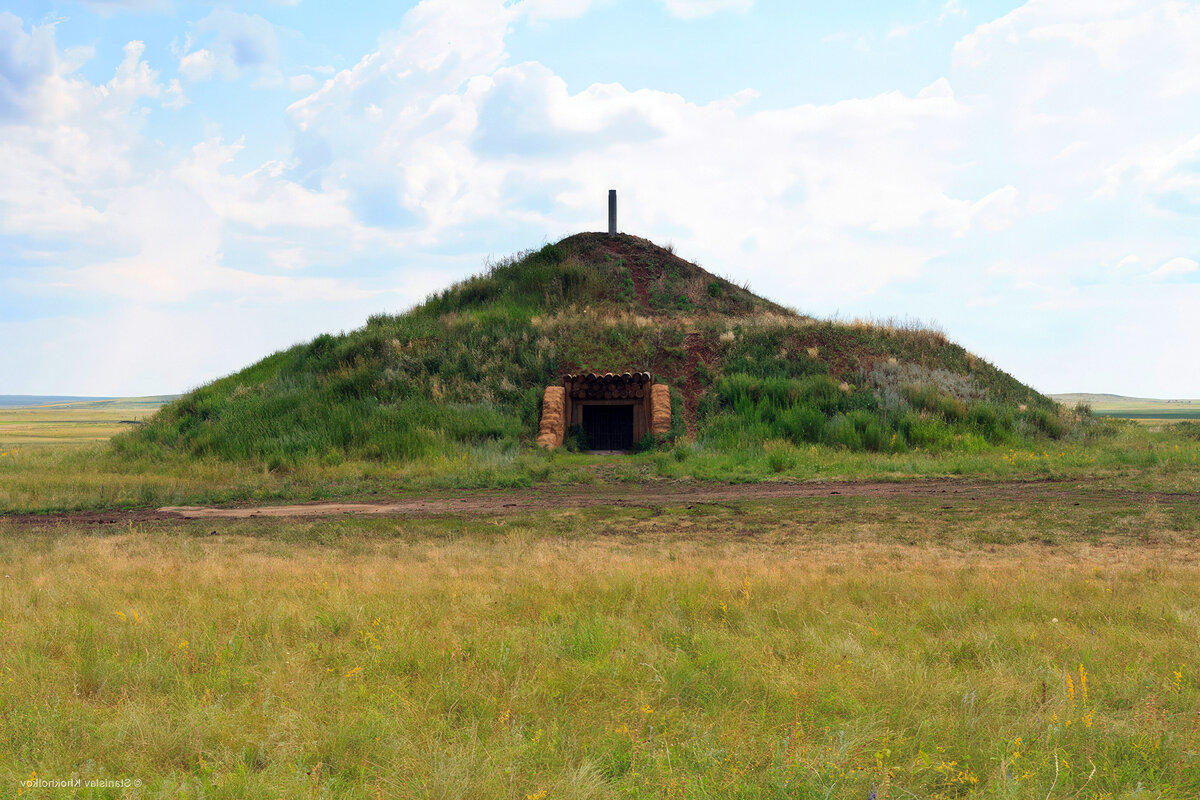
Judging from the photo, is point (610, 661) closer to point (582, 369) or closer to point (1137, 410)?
point (582, 369)

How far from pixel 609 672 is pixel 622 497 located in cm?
850

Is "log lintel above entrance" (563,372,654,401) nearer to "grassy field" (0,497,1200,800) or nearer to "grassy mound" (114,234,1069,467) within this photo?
"grassy mound" (114,234,1069,467)

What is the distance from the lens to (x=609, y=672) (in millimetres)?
4695

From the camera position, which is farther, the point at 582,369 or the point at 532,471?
the point at 582,369

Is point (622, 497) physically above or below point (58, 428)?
below

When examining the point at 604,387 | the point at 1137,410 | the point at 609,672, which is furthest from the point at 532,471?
the point at 1137,410

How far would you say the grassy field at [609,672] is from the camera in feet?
11.3

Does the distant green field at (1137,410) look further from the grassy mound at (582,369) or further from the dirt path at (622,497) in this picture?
the dirt path at (622,497)

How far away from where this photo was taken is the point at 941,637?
541 cm

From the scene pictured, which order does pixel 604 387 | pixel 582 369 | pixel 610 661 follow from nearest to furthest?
pixel 610 661
pixel 604 387
pixel 582 369

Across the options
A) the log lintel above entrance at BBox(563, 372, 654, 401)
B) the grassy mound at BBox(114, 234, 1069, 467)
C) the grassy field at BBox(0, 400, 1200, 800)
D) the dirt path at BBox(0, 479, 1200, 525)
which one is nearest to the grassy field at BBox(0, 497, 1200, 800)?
the grassy field at BBox(0, 400, 1200, 800)

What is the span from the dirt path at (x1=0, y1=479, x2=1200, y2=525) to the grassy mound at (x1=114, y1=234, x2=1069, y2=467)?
3.67m

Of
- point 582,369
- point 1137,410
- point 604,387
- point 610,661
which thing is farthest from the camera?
point 1137,410

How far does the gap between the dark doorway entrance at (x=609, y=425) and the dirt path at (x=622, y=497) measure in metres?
5.63
